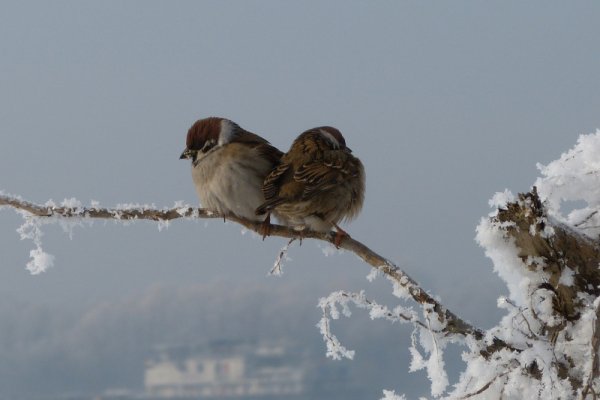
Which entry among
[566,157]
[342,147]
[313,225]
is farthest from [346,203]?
[566,157]

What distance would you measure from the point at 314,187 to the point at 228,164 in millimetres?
721

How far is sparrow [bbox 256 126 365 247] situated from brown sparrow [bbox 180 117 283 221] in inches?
6.2

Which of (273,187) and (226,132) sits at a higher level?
(226,132)

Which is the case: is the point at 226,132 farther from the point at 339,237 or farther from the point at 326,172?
the point at 339,237

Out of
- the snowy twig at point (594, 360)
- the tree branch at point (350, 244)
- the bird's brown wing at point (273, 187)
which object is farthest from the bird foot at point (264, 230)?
the snowy twig at point (594, 360)

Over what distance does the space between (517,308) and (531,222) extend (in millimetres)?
415

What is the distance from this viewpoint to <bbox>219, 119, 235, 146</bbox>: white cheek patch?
5.34m

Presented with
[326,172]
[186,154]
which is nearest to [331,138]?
[326,172]

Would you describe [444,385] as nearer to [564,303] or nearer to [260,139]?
[564,303]

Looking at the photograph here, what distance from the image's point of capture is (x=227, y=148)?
17.2 ft

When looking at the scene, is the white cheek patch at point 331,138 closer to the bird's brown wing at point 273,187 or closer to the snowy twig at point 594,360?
the bird's brown wing at point 273,187

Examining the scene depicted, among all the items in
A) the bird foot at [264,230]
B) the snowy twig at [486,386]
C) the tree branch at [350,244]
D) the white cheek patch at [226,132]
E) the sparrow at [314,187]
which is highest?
the white cheek patch at [226,132]

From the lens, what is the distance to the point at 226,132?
5414 mm

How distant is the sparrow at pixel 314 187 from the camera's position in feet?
15.4
